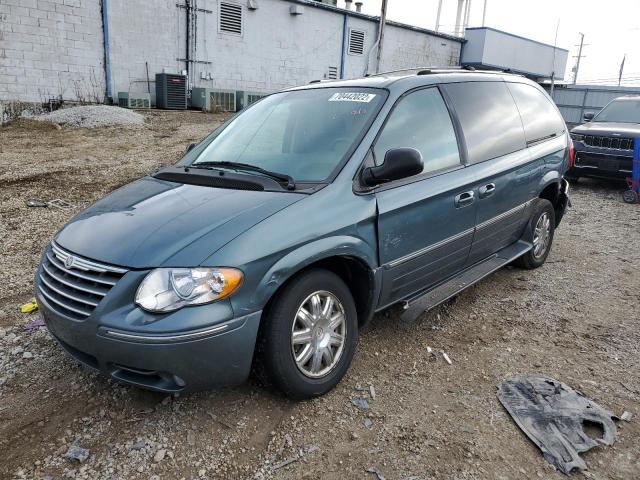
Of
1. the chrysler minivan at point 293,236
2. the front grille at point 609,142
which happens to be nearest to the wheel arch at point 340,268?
the chrysler minivan at point 293,236

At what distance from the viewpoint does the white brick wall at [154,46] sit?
14641 millimetres

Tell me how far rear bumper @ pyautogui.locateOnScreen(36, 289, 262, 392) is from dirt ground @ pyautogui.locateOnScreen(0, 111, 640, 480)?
1.25ft

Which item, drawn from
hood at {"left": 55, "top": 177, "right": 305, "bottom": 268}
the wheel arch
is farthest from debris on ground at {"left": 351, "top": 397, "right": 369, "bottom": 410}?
hood at {"left": 55, "top": 177, "right": 305, "bottom": 268}

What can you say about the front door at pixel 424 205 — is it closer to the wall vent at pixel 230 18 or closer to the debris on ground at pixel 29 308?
the debris on ground at pixel 29 308

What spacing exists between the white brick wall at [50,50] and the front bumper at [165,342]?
1490 cm

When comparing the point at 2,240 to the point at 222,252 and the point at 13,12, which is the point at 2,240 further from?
the point at 13,12

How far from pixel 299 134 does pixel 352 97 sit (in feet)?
1.49

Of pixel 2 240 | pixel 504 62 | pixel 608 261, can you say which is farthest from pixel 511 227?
pixel 504 62

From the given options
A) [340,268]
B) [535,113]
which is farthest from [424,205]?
[535,113]

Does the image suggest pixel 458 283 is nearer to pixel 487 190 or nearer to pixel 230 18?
pixel 487 190

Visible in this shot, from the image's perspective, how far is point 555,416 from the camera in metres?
2.91

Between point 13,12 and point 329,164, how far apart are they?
49.6ft

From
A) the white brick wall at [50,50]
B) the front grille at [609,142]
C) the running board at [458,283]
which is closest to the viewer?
the running board at [458,283]

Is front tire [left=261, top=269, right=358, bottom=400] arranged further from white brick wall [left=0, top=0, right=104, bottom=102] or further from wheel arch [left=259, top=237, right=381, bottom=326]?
white brick wall [left=0, top=0, right=104, bottom=102]
